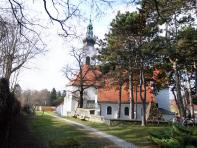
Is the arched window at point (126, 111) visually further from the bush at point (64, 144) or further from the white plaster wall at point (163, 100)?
the bush at point (64, 144)

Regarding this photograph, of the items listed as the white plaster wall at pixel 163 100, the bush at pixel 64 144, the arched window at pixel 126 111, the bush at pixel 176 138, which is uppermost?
the white plaster wall at pixel 163 100

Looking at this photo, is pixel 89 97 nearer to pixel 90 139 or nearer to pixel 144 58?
pixel 144 58

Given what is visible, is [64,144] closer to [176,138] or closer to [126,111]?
[176,138]

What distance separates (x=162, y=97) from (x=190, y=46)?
108 feet

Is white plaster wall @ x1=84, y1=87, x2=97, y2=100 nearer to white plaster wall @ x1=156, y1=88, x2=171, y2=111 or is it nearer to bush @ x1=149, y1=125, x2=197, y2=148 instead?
white plaster wall @ x1=156, y1=88, x2=171, y2=111

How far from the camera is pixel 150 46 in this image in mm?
33688

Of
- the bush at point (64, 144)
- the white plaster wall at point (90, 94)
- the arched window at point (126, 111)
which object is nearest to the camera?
the bush at point (64, 144)

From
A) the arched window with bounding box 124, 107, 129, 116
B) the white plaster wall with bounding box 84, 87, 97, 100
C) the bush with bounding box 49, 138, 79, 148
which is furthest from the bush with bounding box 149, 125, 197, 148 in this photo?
the white plaster wall with bounding box 84, 87, 97, 100

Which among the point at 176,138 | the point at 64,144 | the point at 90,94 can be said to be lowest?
the point at 64,144

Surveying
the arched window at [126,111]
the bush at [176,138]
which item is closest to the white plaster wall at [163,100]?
the arched window at [126,111]

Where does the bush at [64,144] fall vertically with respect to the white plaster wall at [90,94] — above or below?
below

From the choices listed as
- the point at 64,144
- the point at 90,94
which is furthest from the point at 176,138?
the point at 90,94

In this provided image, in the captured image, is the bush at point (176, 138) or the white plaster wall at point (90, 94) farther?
the white plaster wall at point (90, 94)

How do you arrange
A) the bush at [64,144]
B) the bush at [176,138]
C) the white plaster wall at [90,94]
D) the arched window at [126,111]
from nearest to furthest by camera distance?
1. the bush at [176,138]
2. the bush at [64,144]
3. the arched window at [126,111]
4. the white plaster wall at [90,94]
